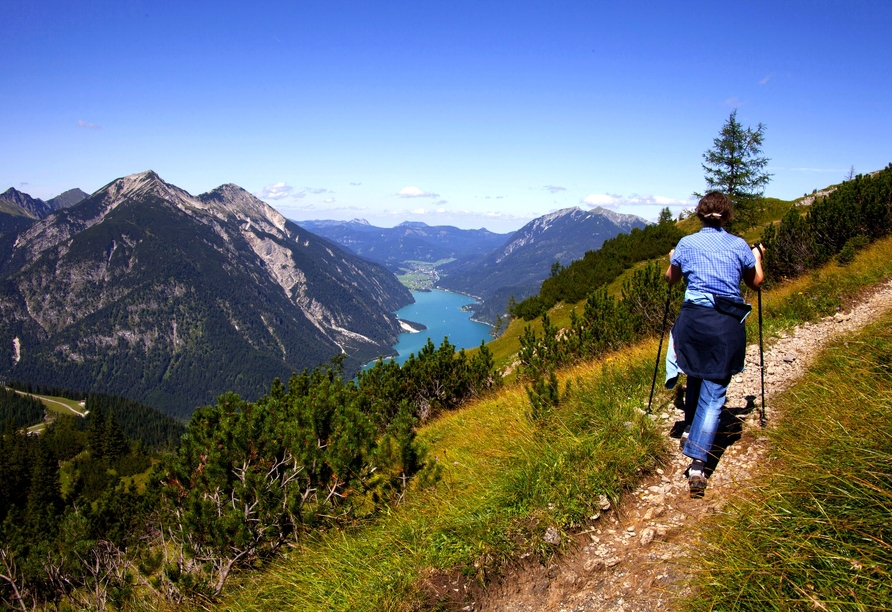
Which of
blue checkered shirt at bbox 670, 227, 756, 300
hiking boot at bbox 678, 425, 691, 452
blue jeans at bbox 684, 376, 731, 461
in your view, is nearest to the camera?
blue jeans at bbox 684, 376, 731, 461

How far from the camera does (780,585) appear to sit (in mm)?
2389

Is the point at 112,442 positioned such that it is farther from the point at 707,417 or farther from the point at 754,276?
the point at 754,276

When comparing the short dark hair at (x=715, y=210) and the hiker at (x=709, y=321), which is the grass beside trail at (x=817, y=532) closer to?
the hiker at (x=709, y=321)

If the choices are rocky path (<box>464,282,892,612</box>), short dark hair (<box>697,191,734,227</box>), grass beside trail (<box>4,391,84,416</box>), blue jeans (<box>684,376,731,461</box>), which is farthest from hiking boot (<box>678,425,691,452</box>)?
grass beside trail (<box>4,391,84,416</box>)

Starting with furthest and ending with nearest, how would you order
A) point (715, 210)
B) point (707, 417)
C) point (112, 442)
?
point (112, 442) → point (715, 210) → point (707, 417)

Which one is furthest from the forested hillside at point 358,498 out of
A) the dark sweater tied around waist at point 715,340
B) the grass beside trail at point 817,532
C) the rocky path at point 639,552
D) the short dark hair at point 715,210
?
the short dark hair at point 715,210

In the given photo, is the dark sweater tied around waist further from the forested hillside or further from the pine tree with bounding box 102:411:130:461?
the pine tree with bounding box 102:411:130:461

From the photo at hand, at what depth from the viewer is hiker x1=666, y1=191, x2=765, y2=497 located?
4.29 m

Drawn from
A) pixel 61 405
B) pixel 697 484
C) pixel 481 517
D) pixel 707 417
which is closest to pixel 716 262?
pixel 707 417

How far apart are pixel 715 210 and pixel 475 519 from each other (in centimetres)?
393

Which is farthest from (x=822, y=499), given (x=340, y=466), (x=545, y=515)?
(x=340, y=466)

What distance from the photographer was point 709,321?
4375 millimetres

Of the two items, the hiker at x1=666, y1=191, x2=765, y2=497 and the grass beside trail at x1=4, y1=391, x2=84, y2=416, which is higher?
the hiker at x1=666, y1=191, x2=765, y2=497

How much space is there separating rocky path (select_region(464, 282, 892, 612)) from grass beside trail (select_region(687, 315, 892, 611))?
265 millimetres
